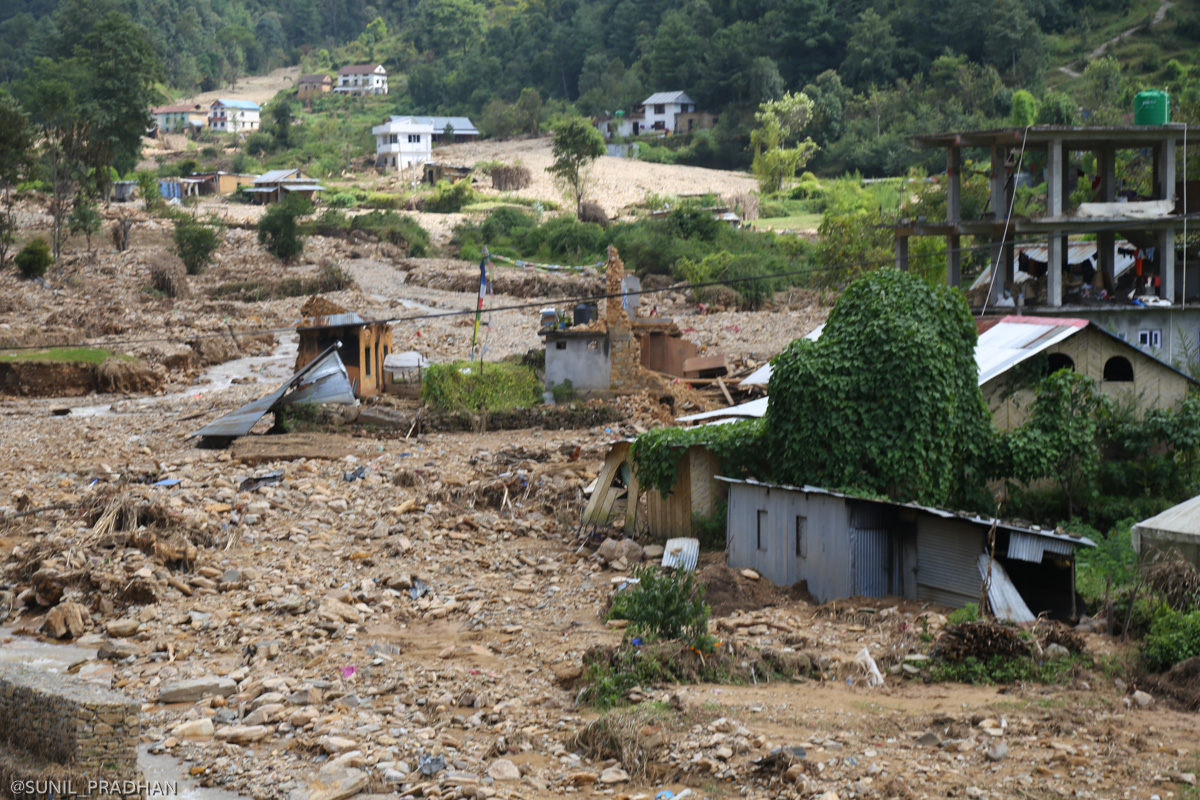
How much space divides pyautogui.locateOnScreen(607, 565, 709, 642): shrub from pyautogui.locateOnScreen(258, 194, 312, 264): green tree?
40578mm

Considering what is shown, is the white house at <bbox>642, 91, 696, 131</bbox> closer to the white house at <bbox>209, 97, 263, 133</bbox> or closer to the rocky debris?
the white house at <bbox>209, 97, 263, 133</bbox>

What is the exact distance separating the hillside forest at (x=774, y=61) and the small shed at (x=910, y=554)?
1112 inches

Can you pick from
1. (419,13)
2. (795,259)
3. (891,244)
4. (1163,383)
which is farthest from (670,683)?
(419,13)

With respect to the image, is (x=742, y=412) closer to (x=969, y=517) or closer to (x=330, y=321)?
(x=969, y=517)

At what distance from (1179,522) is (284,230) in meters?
41.7

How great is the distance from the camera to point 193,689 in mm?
9570

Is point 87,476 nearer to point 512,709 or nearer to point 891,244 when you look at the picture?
point 512,709

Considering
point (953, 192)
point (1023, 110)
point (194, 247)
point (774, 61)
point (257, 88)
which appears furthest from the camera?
point (257, 88)

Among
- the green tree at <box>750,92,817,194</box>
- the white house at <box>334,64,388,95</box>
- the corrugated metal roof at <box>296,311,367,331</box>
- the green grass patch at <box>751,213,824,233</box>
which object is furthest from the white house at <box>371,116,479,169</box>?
the corrugated metal roof at <box>296,311,367,331</box>

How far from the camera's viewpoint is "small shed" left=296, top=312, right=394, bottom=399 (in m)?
23.0

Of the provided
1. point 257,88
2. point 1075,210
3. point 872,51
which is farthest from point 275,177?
point 257,88

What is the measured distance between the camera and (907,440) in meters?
12.2

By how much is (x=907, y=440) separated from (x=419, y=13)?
125m

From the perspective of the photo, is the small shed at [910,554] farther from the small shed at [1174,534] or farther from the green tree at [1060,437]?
the green tree at [1060,437]
